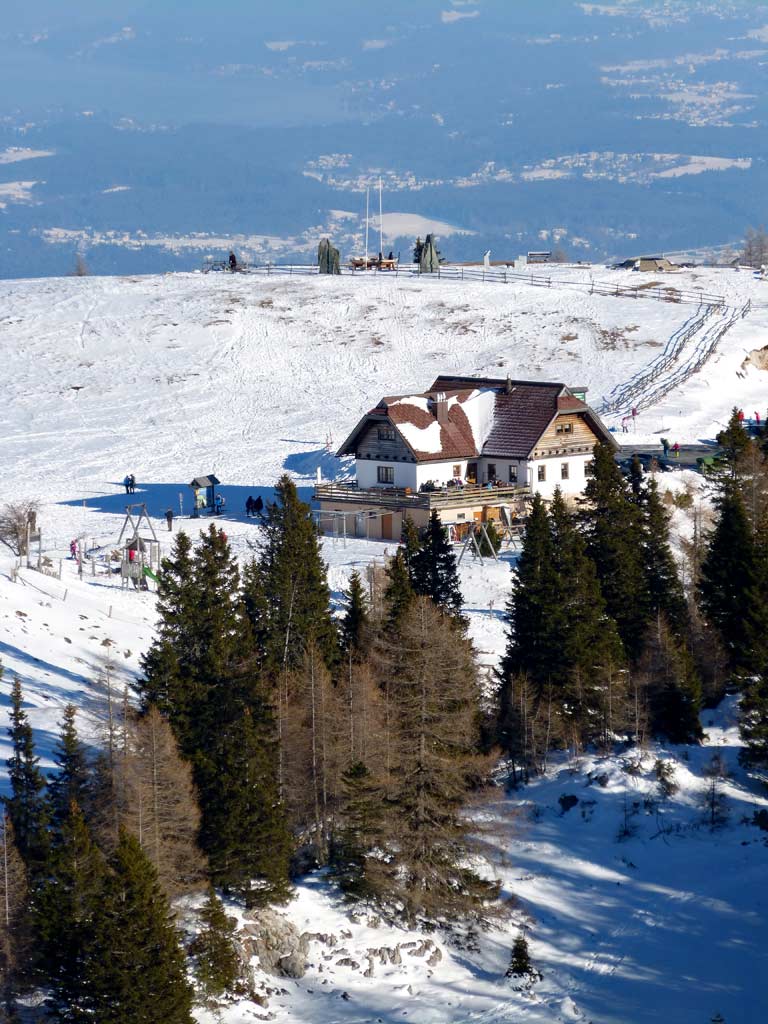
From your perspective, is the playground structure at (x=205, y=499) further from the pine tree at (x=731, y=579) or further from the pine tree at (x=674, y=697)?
the pine tree at (x=674, y=697)

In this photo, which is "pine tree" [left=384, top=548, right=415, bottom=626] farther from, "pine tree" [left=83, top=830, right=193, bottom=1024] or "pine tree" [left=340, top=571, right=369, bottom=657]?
"pine tree" [left=83, top=830, right=193, bottom=1024]

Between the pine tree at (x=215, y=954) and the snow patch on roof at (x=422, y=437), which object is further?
the snow patch on roof at (x=422, y=437)

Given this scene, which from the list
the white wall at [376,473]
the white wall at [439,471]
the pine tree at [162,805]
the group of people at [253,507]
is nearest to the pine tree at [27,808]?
the pine tree at [162,805]

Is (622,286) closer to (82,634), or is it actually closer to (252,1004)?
(82,634)

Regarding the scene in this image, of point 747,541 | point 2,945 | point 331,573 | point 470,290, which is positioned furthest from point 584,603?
point 470,290

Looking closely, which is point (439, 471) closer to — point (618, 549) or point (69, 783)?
point (618, 549)

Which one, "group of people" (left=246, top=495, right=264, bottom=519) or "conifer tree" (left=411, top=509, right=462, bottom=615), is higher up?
"group of people" (left=246, top=495, right=264, bottom=519)

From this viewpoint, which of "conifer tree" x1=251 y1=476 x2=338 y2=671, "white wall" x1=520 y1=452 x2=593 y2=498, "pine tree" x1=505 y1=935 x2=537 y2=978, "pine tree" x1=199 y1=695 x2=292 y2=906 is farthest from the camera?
"white wall" x1=520 y1=452 x2=593 y2=498

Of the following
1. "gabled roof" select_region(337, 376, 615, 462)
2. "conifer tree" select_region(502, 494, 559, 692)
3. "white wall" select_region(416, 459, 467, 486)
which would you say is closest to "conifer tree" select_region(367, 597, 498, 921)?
Result: "conifer tree" select_region(502, 494, 559, 692)
